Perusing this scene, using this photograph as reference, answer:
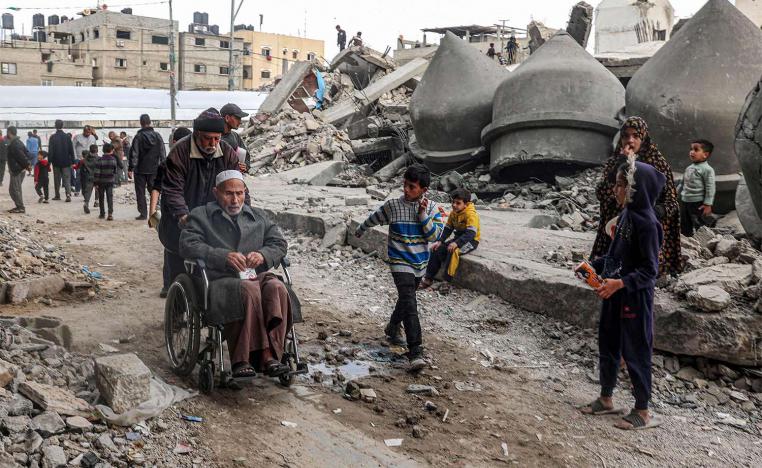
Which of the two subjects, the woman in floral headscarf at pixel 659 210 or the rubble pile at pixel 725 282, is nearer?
the rubble pile at pixel 725 282

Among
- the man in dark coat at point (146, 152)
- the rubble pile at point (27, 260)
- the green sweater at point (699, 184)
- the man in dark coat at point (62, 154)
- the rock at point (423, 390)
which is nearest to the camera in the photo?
the rock at point (423, 390)

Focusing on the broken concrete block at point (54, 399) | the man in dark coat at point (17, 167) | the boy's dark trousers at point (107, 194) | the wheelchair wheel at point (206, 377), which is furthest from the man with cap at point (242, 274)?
the man in dark coat at point (17, 167)

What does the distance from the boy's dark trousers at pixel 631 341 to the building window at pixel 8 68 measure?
47477mm

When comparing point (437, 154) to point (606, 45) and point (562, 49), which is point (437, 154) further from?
point (606, 45)

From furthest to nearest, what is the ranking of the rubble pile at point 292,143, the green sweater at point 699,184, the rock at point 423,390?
the rubble pile at point 292,143
the green sweater at point 699,184
the rock at point 423,390

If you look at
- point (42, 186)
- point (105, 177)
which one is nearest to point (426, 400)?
point (105, 177)

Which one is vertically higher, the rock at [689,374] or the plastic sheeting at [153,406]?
the plastic sheeting at [153,406]

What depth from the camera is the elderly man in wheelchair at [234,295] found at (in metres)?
3.86

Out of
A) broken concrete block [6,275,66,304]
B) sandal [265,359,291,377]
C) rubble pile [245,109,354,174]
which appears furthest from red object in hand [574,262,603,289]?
rubble pile [245,109,354,174]

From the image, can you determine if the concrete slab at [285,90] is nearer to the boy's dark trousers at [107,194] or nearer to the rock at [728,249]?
the boy's dark trousers at [107,194]

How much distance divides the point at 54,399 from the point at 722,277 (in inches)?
167

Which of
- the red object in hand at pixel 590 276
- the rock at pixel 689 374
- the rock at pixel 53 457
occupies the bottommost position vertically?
the rock at pixel 689 374

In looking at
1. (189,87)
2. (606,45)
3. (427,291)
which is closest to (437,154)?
(427,291)

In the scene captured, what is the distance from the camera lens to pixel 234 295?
12.6 feet
